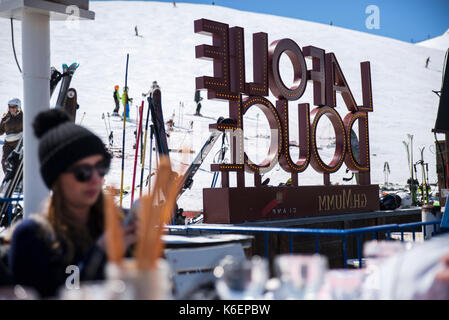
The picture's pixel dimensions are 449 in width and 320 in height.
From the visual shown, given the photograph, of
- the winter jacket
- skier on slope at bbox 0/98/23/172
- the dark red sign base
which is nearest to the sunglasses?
the winter jacket

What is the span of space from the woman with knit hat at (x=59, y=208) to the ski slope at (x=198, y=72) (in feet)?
63.3

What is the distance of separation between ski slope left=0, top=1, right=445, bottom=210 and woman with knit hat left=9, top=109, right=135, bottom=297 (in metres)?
19.3

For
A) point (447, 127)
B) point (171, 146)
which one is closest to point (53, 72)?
point (447, 127)

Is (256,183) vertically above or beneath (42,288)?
above

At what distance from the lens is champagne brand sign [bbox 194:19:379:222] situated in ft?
33.5

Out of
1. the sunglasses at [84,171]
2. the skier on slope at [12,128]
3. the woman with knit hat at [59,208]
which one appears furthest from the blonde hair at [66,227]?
the skier on slope at [12,128]

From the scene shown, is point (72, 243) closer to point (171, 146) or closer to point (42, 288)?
point (42, 288)

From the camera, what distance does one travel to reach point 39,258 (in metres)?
2.51

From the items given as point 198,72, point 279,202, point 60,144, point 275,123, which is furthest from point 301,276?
point 198,72

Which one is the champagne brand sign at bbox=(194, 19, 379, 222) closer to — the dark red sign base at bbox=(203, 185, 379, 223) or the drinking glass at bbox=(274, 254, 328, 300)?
the dark red sign base at bbox=(203, 185, 379, 223)

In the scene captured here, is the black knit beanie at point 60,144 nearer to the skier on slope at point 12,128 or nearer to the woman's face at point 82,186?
the woman's face at point 82,186
